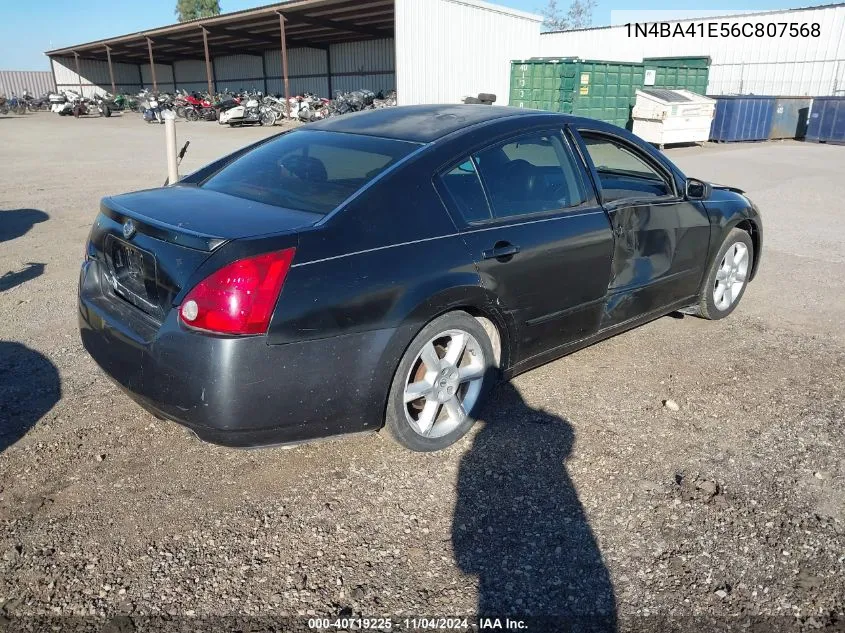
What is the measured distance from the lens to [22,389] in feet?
12.1

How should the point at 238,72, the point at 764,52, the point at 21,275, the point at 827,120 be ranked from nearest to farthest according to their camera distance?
the point at 21,275 < the point at 827,120 < the point at 764,52 < the point at 238,72

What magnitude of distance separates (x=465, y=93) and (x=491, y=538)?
23.6 meters

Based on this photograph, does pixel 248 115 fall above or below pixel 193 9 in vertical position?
below

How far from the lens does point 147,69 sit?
54594 millimetres

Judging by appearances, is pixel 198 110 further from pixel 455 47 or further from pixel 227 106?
pixel 455 47

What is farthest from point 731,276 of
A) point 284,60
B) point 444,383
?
point 284,60

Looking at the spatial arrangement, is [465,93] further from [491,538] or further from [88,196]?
[491,538]

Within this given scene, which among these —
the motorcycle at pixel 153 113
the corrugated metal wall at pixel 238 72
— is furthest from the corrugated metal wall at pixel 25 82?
the motorcycle at pixel 153 113

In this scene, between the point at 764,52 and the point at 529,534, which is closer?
the point at 529,534

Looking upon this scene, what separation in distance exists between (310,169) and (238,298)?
3.65 feet

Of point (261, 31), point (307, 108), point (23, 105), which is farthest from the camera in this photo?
point (23, 105)

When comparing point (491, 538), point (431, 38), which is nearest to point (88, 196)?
point (491, 538)

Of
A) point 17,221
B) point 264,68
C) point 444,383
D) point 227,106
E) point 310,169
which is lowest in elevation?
point 17,221

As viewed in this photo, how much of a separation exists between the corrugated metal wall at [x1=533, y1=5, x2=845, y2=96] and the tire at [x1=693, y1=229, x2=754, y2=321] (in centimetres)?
2647
